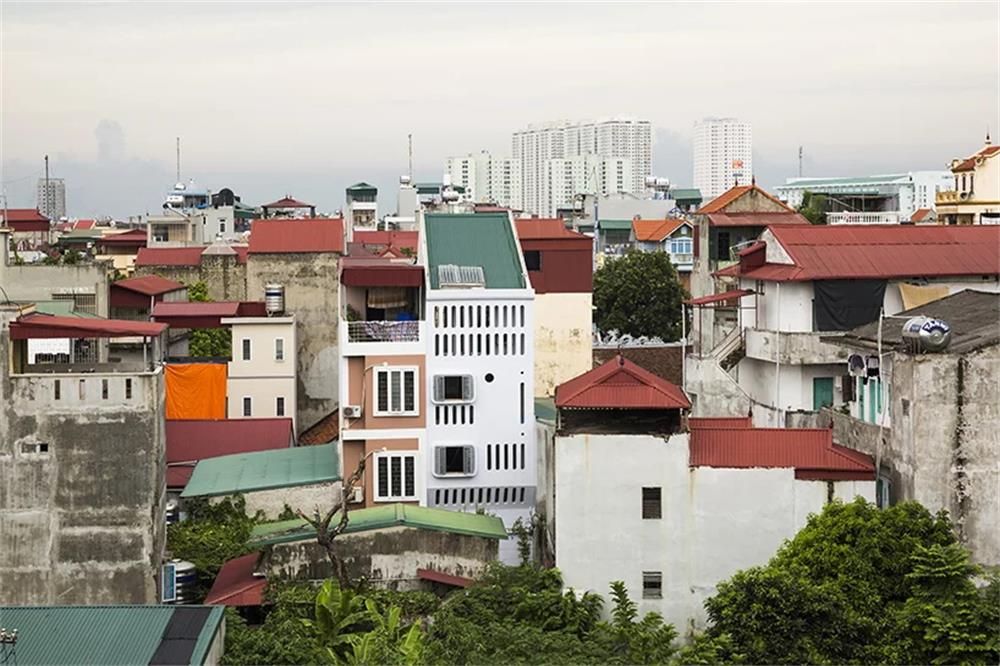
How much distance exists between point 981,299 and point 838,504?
7.29 metres

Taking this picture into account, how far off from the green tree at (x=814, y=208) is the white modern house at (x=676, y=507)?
27.9m

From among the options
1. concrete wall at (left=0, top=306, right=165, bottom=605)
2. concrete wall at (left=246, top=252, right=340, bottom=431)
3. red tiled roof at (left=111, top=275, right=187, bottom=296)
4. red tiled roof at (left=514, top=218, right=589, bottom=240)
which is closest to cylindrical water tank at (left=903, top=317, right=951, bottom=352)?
concrete wall at (left=0, top=306, right=165, bottom=605)

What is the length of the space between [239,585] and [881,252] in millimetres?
15324

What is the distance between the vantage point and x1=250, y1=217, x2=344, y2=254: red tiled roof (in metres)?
47.2

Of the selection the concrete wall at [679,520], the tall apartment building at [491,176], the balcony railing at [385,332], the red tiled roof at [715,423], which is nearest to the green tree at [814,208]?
the balcony railing at [385,332]

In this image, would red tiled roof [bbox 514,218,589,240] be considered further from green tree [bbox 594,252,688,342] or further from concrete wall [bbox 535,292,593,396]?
green tree [bbox 594,252,688,342]

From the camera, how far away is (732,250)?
150 feet

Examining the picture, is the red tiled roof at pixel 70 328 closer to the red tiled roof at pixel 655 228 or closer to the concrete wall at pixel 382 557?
the concrete wall at pixel 382 557

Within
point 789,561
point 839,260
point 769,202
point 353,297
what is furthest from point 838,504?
point 769,202

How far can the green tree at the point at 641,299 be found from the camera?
61.1 meters

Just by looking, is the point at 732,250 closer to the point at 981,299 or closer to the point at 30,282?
the point at 981,299

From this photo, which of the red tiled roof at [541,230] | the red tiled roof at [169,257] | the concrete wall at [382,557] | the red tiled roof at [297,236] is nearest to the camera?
the concrete wall at [382,557]

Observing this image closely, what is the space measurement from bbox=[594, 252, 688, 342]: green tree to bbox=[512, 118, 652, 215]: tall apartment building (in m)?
64.4

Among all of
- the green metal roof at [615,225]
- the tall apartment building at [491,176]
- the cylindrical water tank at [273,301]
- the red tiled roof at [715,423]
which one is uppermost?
the tall apartment building at [491,176]
